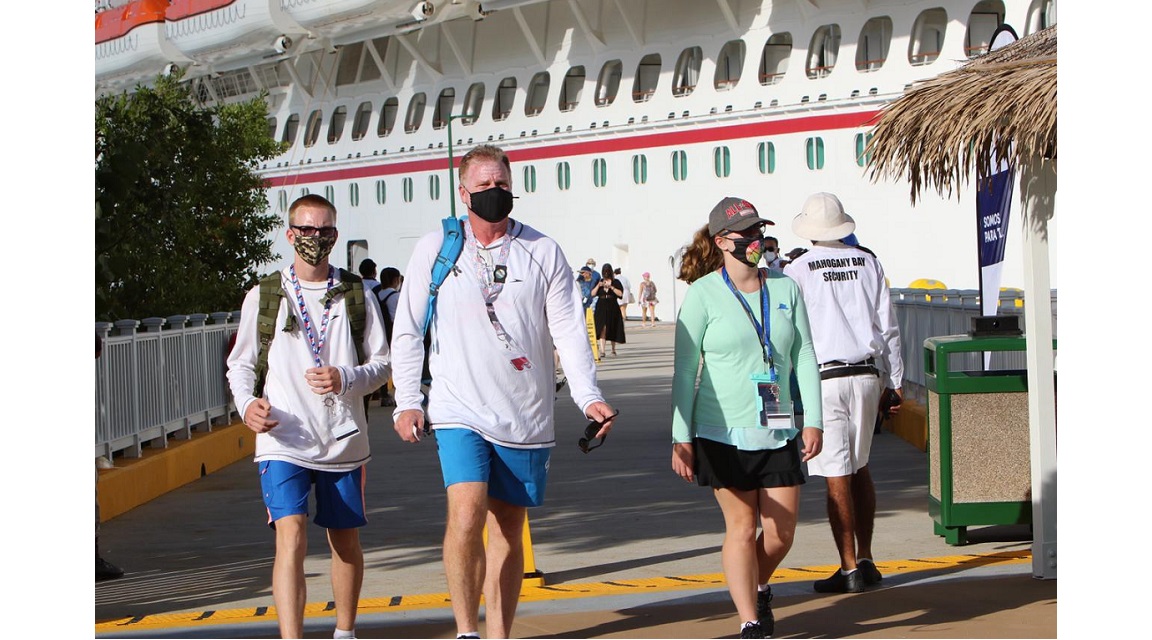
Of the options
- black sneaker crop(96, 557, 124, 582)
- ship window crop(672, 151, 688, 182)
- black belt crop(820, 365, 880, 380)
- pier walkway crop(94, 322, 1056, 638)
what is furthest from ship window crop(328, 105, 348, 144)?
black belt crop(820, 365, 880, 380)

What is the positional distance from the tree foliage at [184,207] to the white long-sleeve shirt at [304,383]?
884cm

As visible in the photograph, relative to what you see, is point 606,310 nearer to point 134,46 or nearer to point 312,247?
point 312,247

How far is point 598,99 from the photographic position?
143 ft

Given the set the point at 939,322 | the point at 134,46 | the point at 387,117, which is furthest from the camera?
the point at 134,46

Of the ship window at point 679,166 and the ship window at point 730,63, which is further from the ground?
the ship window at point 730,63

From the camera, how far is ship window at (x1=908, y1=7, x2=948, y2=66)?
117 ft

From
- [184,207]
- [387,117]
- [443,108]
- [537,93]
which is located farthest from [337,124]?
[184,207]

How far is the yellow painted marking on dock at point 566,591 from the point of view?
257 inches

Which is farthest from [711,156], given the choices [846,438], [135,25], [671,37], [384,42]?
[846,438]

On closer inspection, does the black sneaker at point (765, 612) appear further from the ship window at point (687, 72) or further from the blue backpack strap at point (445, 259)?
the ship window at point (687, 72)

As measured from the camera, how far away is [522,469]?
17.6 ft

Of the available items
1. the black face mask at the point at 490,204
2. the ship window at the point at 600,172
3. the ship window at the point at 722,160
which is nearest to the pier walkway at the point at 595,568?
the black face mask at the point at 490,204

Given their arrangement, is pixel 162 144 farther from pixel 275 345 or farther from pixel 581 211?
pixel 581 211

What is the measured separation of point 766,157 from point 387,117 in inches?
713
